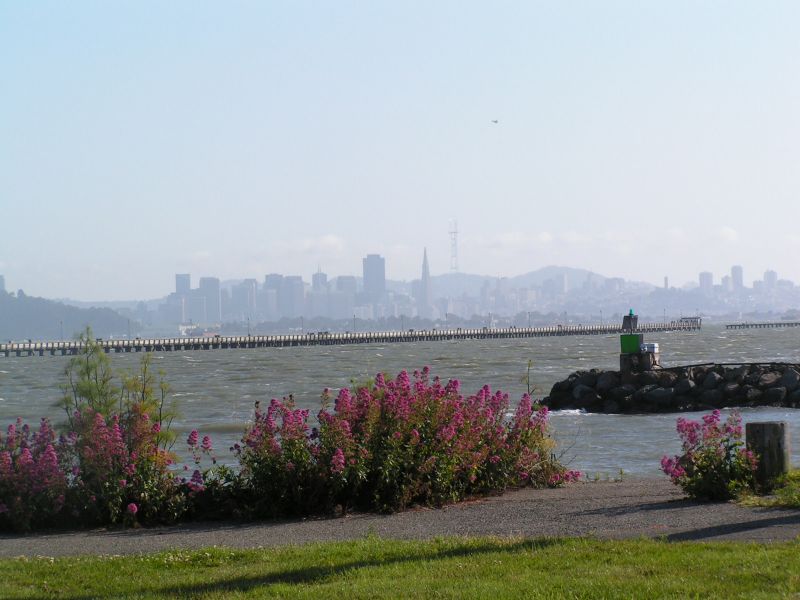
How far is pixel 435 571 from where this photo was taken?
30.2 feet

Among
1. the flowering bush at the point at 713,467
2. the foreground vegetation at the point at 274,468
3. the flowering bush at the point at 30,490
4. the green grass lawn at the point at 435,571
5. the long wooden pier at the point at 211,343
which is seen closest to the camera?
the green grass lawn at the point at 435,571

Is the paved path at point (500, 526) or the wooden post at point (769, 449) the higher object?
the wooden post at point (769, 449)

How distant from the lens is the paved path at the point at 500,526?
1088 cm

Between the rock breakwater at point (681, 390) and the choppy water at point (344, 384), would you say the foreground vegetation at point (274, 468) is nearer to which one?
the choppy water at point (344, 384)

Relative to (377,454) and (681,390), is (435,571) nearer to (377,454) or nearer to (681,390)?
(377,454)

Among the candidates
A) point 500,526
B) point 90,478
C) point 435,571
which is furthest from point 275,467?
point 435,571

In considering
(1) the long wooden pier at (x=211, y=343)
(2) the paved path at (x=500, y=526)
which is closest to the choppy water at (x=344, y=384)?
(2) the paved path at (x=500, y=526)

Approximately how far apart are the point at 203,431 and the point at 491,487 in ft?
74.3

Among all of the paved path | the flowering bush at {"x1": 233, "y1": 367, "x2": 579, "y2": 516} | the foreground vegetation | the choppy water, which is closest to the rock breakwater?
the choppy water

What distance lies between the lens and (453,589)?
8.49 m

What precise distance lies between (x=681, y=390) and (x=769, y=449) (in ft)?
93.5

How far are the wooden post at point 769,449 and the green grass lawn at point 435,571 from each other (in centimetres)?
334

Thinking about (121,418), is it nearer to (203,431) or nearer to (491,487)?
(491,487)

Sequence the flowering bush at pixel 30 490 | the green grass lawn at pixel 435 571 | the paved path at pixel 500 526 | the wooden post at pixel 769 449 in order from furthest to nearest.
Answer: the flowering bush at pixel 30 490 → the wooden post at pixel 769 449 → the paved path at pixel 500 526 → the green grass lawn at pixel 435 571
